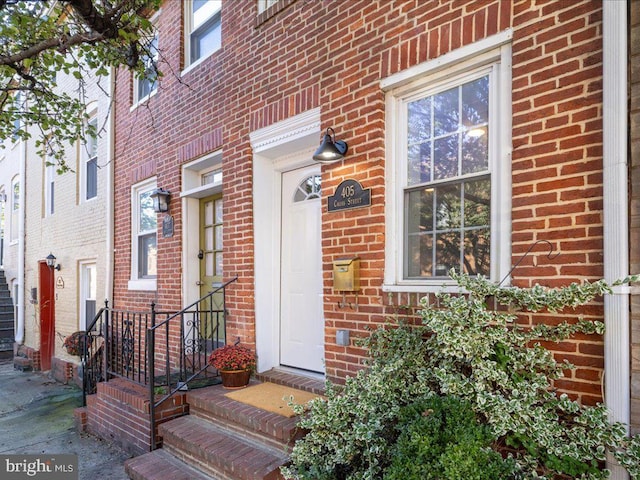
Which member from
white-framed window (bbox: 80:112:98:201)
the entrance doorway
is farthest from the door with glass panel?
the entrance doorway

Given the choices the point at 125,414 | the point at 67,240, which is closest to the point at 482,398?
the point at 125,414

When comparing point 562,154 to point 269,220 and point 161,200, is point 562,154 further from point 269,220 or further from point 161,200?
point 161,200

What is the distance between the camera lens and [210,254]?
5332 millimetres

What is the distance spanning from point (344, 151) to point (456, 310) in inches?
66.0

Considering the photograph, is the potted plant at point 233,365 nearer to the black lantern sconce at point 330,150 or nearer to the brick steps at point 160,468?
the brick steps at point 160,468

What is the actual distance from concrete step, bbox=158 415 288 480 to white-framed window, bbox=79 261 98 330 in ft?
16.4

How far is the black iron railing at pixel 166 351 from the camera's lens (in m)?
3.80

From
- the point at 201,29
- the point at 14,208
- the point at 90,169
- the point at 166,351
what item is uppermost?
the point at 201,29

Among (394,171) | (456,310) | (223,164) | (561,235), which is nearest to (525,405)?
(456,310)

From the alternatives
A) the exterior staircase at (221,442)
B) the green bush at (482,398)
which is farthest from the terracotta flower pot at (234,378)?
the green bush at (482,398)

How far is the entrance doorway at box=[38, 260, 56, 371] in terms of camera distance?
9195mm

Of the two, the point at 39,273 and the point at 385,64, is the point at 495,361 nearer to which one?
the point at 385,64

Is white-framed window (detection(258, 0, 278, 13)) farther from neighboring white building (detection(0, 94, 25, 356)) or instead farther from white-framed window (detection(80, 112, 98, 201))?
neighboring white building (detection(0, 94, 25, 356))

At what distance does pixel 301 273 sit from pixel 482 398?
2403 millimetres
